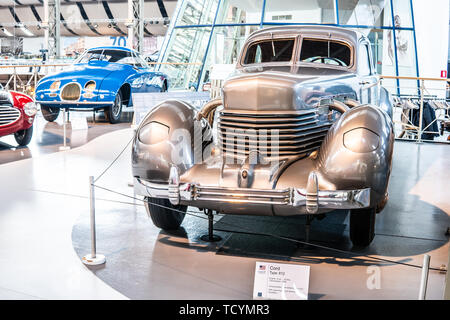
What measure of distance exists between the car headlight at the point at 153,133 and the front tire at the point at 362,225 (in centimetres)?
152

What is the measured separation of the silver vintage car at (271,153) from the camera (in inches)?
128

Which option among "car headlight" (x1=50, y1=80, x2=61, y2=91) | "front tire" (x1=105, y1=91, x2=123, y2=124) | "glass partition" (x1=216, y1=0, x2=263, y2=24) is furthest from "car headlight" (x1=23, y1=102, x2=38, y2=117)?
"glass partition" (x1=216, y1=0, x2=263, y2=24)

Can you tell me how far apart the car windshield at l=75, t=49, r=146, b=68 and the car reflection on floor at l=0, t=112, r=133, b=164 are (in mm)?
1460

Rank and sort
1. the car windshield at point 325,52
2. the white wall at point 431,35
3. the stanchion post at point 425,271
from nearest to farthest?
the stanchion post at point 425,271 → the car windshield at point 325,52 → the white wall at point 431,35

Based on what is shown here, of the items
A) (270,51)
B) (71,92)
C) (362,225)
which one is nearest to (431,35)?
(71,92)

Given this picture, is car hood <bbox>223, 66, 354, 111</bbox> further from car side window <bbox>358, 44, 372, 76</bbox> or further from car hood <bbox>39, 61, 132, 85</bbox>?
car hood <bbox>39, 61, 132, 85</bbox>

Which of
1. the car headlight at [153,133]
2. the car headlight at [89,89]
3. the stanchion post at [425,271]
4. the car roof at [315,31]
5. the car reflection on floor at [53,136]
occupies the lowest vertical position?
the car reflection on floor at [53,136]

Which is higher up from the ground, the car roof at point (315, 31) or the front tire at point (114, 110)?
the car roof at point (315, 31)

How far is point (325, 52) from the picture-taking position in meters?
4.89

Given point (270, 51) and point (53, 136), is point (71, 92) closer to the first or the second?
point (53, 136)

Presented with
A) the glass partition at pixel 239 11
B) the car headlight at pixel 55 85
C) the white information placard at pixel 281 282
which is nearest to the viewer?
the white information placard at pixel 281 282

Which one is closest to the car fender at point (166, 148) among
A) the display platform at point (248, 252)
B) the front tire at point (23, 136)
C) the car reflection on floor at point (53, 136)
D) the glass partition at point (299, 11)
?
the display platform at point (248, 252)

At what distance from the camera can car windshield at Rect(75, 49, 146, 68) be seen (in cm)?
1181

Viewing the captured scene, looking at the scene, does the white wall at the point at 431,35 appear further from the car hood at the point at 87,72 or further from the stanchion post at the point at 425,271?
the stanchion post at the point at 425,271
